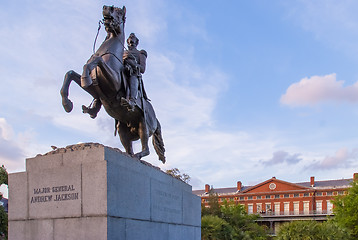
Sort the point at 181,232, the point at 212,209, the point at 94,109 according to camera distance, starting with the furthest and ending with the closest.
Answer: the point at 212,209 → the point at 181,232 → the point at 94,109

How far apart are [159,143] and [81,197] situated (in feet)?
15.1

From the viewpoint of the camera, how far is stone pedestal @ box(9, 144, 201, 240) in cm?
740

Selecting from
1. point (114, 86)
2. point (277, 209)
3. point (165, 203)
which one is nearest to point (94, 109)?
point (114, 86)

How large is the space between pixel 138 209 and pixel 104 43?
3.64 meters

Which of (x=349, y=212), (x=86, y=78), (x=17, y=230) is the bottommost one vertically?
(x=349, y=212)

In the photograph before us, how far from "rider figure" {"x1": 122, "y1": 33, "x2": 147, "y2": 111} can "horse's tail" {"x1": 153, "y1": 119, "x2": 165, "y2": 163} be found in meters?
1.53

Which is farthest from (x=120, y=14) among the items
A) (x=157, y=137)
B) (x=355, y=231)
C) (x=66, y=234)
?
(x=355, y=231)

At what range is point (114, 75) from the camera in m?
8.79

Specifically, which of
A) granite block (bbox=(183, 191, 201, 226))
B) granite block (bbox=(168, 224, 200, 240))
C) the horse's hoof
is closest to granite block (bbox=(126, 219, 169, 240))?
granite block (bbox=(168, 224, 200, 240))

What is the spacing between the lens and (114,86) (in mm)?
8852

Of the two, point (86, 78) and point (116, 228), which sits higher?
point (86, 78)

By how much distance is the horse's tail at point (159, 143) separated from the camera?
1177 cm

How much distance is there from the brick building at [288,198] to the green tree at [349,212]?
113 feet

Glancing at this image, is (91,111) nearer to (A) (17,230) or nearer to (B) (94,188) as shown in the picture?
(B) (94,188)
